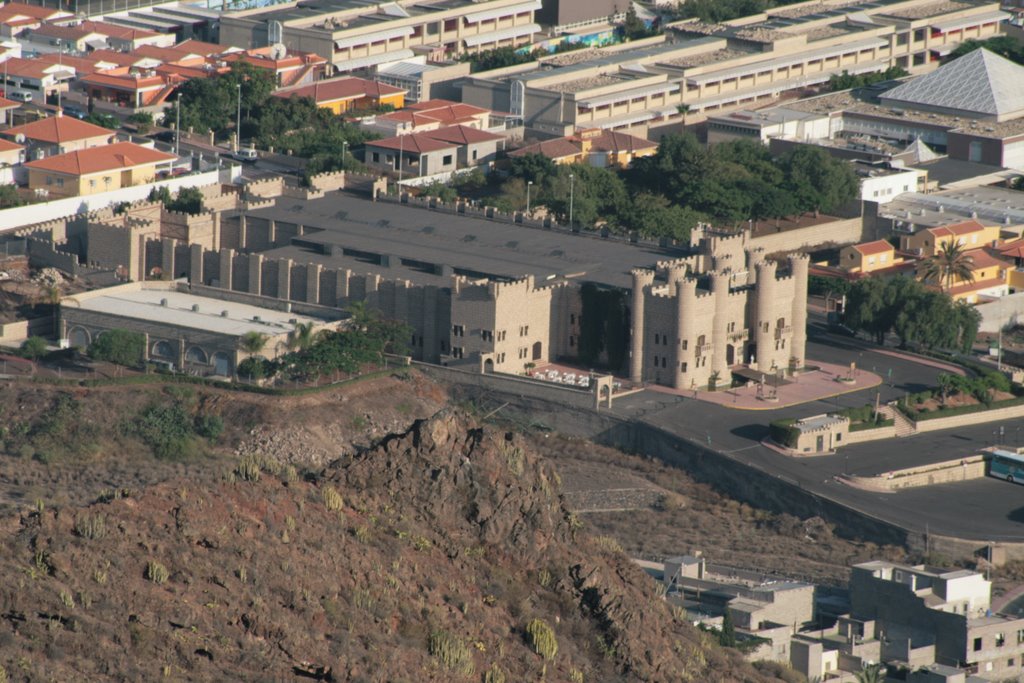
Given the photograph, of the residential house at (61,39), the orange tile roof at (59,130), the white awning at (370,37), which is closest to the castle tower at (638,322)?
the orange tile roof at (59,130)

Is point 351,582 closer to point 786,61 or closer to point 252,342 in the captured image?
point 252,342

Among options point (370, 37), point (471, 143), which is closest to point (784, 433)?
point (471, 143)

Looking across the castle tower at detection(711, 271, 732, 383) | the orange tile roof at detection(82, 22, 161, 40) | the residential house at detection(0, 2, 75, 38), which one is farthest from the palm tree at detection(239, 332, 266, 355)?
the residential house at detection(0, 2, 75, 38)

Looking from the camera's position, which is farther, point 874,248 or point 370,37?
point 370,37

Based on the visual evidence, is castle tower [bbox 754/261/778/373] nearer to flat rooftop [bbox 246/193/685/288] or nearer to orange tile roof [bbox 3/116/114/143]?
flat rooftop [bbox 246/193/685/288]

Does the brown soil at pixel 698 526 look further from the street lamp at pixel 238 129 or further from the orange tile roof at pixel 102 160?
the street lamp at pixel 238 129

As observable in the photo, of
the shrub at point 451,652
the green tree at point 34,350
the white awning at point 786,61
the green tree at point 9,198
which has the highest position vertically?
the shrub at point 451,652
